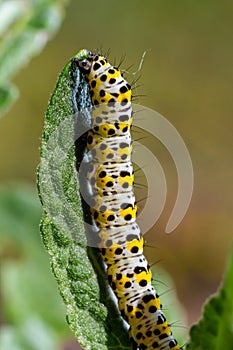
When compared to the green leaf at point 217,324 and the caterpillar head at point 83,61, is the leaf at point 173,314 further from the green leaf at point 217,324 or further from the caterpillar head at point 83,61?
the green leaf at point 217,324

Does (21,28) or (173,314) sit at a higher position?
(21,28)

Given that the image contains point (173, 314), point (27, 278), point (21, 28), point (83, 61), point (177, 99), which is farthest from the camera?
point (177, 99)

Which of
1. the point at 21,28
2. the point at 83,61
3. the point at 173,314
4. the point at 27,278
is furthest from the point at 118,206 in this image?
the point at 27,278

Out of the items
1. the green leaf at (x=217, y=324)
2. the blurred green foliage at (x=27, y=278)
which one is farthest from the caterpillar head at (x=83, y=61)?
the blurred green foliage at (x=27, y=278)

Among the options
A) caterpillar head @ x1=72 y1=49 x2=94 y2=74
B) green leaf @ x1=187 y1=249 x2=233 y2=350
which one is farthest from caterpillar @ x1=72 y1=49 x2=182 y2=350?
green leaf @ x1=187 y1=249 x2=233 y2=350

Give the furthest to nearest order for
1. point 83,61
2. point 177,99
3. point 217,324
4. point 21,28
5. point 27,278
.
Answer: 1. point 177,99
2. point 27,278
3. point 21,28
4. point 83,61
5. point 217,324

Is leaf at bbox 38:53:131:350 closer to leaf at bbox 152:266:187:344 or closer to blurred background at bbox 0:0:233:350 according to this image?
leaf at bbox 152:266:187:344

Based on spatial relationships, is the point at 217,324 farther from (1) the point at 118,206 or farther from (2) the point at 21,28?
(2) the point at 21,28
